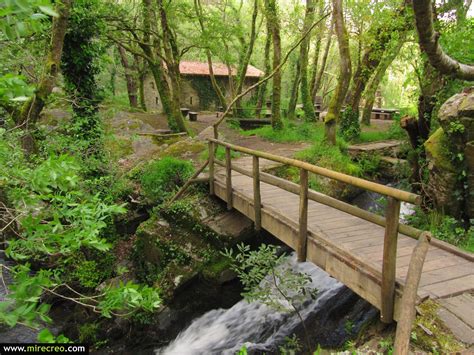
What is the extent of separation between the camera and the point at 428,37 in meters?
2.52

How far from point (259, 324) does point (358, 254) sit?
3.11 m

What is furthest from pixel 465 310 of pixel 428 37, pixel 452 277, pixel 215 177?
pixel 215 177

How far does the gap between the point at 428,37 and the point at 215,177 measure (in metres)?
5.80

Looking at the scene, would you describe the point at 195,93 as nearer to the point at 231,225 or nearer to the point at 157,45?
the point at 157,45

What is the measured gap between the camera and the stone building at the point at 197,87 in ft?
90.1

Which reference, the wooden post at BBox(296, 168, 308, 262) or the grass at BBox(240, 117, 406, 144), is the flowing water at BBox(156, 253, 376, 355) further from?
the grass at BBox(240, 117, 406, 144)

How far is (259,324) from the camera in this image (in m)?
6.14

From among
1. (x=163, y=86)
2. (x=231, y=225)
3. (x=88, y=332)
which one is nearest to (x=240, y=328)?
(x=231, y=225)

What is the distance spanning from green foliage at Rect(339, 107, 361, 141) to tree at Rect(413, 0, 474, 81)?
9.96m

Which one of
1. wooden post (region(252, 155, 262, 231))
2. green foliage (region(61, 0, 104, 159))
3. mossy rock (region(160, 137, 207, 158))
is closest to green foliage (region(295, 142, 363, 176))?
mossy rock (region(160, 137, 207, 158))

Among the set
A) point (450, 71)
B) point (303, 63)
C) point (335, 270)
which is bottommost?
point (335, 270)

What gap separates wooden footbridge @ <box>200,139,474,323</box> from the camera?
122 inches

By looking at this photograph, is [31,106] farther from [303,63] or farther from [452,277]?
[303,63]

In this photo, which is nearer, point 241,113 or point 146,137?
point 146,137
